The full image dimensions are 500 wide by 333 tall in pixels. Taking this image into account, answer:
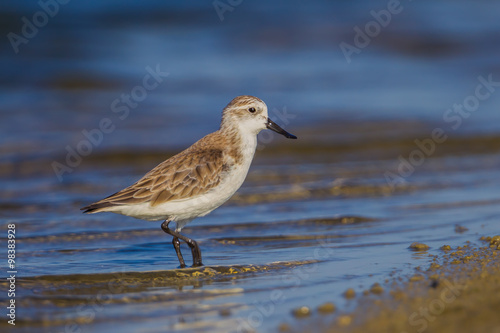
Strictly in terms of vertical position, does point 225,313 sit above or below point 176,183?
below

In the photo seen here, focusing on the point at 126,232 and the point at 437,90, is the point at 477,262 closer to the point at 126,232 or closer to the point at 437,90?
the point at 126,232

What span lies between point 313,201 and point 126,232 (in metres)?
2.63

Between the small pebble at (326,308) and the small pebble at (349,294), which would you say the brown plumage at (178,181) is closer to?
the small pebble at (349,294)

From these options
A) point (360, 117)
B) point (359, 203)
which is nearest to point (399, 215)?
point (359, 203)
